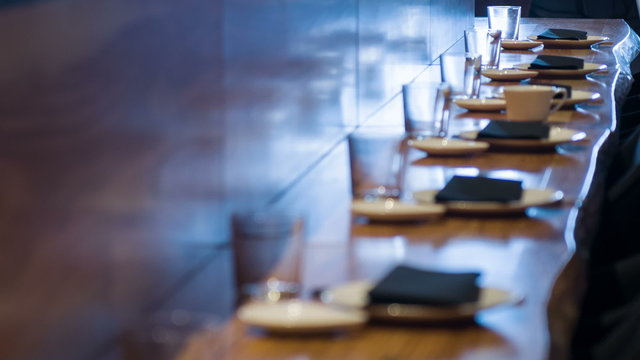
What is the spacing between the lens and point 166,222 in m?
1.52

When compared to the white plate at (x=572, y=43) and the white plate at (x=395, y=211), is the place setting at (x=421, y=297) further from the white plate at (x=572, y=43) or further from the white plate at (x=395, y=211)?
the white plate at (x=572, y=43)

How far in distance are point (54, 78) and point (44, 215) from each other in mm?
137

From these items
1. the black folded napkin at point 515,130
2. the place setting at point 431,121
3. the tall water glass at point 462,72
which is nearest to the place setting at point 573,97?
the tall water glass at point 462,72

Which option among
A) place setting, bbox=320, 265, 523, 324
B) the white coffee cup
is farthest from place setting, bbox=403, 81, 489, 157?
place setting, bbox=320, 265, 523, 324

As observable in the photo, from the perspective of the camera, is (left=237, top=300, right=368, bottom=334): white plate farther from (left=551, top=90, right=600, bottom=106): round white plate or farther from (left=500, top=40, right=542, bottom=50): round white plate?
(left=500, top=40, right=542, bottom=50): round white plate

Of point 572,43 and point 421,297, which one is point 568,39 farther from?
point 421,297

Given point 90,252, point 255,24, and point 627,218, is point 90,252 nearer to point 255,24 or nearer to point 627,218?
point 255,24

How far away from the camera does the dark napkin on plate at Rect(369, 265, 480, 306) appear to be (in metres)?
1.30

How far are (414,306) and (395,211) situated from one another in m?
0.53

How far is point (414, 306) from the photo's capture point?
1304mm

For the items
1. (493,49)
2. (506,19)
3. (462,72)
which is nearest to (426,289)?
(462,72)

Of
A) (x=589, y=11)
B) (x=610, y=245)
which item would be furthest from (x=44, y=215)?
(x=589, y=11)

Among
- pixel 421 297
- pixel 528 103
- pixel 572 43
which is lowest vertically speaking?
pixel 572 43

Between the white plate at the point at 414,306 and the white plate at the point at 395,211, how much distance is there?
1.48 ft
